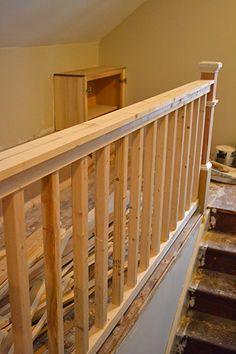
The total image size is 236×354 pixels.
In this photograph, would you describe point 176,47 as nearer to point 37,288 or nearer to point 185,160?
point 185,160

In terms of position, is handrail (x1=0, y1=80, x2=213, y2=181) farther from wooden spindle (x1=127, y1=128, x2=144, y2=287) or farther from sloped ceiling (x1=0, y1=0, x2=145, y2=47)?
sloped ceiling (x1=0, y1=0, x2=145, y2=47)

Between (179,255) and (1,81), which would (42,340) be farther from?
(1,81)

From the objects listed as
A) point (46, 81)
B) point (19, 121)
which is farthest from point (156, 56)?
point (19, 121)

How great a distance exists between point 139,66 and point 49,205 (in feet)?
10.4

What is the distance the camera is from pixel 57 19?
273 centimetres

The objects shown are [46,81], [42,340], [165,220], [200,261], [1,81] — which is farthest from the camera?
[46,81]

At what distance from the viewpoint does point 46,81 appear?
10.2 ft

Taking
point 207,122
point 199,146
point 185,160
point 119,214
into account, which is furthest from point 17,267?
point 207,122

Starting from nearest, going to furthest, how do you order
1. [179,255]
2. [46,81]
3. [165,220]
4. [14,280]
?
[14,280] → [165,220] → [179,255] → [46,81]

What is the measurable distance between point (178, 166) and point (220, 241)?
3.35 feet

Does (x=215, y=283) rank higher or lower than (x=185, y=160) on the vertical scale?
lower

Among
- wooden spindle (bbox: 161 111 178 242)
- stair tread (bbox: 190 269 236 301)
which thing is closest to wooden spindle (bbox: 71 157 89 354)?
wooden spindle (bbox: 161 111 178 242)

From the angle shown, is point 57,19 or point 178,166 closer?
point 178,166

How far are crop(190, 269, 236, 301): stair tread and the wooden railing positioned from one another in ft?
1.89
